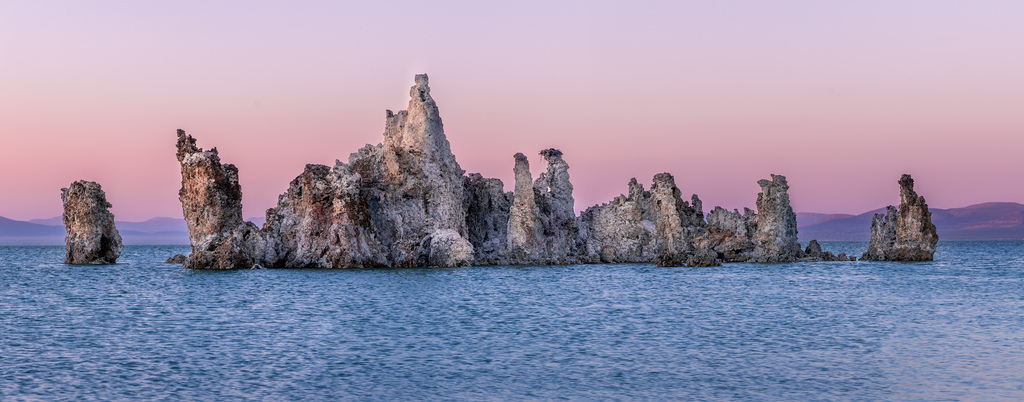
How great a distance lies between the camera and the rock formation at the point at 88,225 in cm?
8469

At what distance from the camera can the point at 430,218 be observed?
8081 centimetres

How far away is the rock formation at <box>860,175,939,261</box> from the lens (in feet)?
299

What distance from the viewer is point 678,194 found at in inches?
3752

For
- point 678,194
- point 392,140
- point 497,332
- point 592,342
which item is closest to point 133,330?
point 497,332

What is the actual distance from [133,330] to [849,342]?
1008 inches

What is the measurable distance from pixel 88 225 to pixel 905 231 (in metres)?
73.1

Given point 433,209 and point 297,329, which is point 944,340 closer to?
point 297,329

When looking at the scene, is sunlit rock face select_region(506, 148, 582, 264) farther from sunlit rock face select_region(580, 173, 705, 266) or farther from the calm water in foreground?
the calm water in foreground

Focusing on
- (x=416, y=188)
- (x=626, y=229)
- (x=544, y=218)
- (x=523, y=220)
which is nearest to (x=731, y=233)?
(x=626, y=229)

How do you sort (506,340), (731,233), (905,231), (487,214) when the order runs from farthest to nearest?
1. (731,233)
2. (905,231)
3. (487,214)
4. (506,340)

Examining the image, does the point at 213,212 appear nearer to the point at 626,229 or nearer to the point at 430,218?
the point at 430,218

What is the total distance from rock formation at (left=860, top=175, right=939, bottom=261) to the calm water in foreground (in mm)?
27464

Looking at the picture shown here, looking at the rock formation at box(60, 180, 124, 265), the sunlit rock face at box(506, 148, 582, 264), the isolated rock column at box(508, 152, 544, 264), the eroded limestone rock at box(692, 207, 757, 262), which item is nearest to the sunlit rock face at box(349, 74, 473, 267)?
the isolated rock column at box(508, 152, 544, 264)

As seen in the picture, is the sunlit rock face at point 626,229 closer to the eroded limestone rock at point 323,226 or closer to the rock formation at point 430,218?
the rock formation at point 430,218
